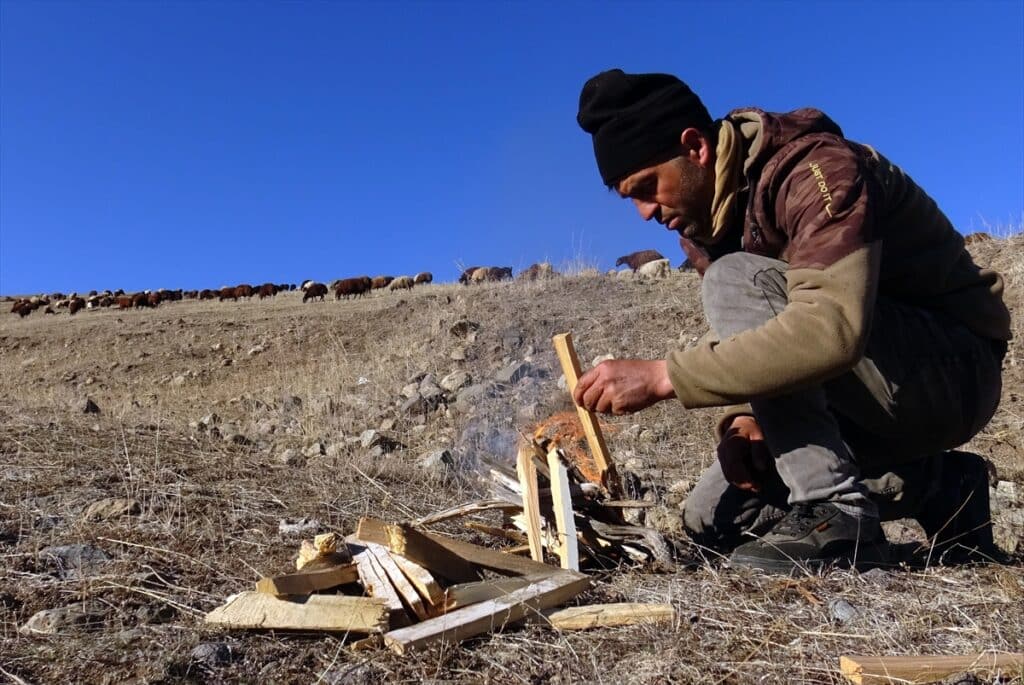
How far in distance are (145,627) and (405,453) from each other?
3.28m

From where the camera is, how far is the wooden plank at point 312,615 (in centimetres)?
185

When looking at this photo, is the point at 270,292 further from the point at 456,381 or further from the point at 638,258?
the point at 456,381

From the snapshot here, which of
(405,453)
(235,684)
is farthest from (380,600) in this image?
(405,453)

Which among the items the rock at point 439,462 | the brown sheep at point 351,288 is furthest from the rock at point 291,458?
the brown sheep at point 351,288

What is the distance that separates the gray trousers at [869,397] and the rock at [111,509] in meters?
2.13

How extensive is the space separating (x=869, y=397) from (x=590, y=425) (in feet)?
2.63

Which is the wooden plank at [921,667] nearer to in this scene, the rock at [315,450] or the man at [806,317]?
the man at [806,317]

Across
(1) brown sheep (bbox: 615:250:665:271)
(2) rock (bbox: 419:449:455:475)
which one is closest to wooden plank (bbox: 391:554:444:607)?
(2) rock (bbox: 419:449:455:475)

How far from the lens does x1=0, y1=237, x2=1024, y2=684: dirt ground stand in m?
1.73

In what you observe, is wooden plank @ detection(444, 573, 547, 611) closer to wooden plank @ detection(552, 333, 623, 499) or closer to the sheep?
wooden plank @ detection(552, 333, 623, 499)

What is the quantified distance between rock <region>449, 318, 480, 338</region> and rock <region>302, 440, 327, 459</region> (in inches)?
131

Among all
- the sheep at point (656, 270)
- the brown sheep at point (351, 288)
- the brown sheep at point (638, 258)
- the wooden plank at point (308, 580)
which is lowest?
the wooden plank at point (308, 580)

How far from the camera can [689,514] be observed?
2748mm

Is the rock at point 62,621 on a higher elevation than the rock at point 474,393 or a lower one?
lower
